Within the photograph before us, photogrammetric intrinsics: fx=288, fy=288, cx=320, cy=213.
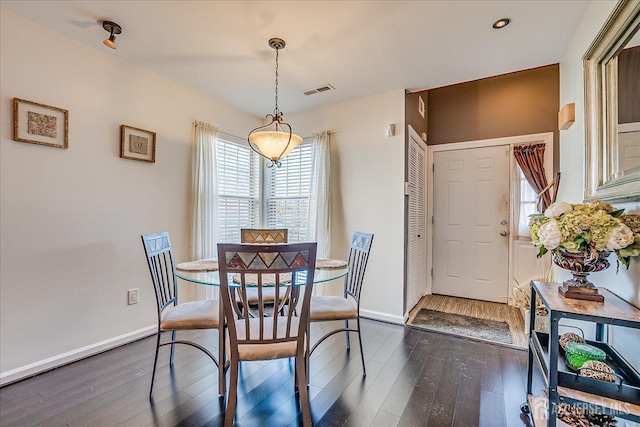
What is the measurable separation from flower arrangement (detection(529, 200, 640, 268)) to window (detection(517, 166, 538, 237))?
2.57 meters

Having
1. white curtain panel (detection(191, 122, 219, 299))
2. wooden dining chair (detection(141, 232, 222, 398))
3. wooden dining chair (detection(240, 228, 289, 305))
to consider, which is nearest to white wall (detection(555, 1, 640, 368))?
wooden dining chair (detection(141, 232, 222, 398))

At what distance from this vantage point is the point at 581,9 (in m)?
1.81

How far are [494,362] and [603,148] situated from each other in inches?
66.6

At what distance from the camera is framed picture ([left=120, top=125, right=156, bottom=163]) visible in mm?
2553

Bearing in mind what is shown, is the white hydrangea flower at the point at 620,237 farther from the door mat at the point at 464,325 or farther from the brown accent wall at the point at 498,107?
A: the brown accent wall at the point at 498,107

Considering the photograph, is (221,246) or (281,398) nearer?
(221,246)

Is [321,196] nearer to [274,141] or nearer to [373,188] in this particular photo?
[373,188]

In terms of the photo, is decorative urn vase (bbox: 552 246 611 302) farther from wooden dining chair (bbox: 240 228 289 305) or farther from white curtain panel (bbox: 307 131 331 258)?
white curtain panel (bbox: 307 131 331 258)

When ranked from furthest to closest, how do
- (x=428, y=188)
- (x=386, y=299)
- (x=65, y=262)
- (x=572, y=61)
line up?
(x=428, y=188) < (x=386, y=299) < (x=65, y=262) < (x=572, y=61)

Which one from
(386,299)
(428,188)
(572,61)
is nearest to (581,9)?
(572,61)

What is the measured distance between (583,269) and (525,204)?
2.68 metres

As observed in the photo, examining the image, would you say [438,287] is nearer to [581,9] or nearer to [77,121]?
[581,9]

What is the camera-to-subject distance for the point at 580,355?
1.28 meters

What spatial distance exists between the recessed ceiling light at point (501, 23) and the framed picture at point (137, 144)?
2974 millimetres
